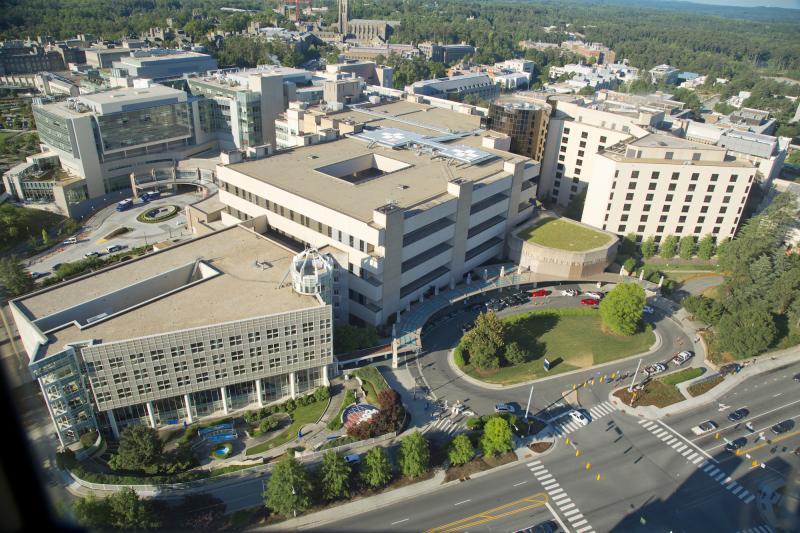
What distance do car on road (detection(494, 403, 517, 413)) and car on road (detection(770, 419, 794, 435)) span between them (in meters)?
27.5

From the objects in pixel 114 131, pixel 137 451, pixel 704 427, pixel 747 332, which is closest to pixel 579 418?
pixel 704 427

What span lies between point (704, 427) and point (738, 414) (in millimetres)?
5386

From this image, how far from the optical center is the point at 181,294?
59.5m

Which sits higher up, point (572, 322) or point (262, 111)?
point (262, 111)

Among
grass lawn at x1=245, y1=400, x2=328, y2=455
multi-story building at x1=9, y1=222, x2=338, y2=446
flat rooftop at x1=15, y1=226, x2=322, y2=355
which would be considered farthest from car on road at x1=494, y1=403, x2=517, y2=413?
flat rooftop at x1=15, y1=226, x2=322, y2=355

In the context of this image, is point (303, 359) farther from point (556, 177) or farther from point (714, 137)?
point (714, 137)

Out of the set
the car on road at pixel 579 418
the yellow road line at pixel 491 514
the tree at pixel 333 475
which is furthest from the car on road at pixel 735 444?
the tree at pixel 333 475

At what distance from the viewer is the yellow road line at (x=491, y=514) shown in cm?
4709

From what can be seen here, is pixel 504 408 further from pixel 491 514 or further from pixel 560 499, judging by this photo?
pixel 491 514

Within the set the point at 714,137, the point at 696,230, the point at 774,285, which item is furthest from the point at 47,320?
the point at 714,137

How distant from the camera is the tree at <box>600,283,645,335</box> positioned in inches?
2803

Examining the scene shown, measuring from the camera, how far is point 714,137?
117 metres

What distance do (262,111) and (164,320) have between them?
245 feet

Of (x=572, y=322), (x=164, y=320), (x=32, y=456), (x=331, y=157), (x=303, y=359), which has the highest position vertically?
(x=32, y=456)
